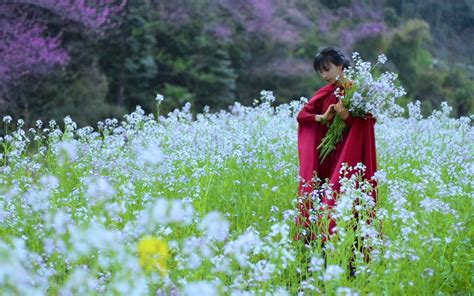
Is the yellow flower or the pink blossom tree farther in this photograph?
the pink blossom tree

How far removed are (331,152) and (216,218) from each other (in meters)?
2.53

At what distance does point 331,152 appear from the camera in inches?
218

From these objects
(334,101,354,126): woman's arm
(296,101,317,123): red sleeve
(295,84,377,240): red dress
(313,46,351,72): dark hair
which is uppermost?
(313,46,351,72): dark hair

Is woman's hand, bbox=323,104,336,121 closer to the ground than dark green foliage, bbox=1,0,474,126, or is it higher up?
closer to the ground

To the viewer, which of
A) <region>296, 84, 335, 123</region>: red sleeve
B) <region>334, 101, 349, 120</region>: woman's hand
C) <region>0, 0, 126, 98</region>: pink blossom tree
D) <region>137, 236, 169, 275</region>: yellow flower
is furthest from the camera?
<region>0, 0, 126, 98</region>: pink blossom tree

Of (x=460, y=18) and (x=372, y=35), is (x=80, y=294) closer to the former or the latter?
(x=372, y=35)

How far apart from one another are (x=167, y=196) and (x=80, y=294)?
99.6 inches

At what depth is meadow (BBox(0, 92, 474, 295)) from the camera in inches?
123

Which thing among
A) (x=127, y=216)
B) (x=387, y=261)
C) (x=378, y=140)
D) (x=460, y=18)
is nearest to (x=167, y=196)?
(x=127, y=216)

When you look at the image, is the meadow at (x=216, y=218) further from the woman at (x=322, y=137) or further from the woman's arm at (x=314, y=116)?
the woman's arm at (x=314, y=116)

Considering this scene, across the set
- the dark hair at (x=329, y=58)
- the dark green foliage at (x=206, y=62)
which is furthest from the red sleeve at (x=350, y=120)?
the dark green foliage at (x=206, y=62)

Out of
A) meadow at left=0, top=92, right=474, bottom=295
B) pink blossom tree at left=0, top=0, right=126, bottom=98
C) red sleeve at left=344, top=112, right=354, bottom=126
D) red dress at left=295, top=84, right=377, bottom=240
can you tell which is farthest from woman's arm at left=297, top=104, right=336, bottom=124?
pink blossom tree at left=0, top=0, right=126, bottom=98

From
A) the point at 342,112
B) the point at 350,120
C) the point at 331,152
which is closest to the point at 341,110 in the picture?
the point at 342,112

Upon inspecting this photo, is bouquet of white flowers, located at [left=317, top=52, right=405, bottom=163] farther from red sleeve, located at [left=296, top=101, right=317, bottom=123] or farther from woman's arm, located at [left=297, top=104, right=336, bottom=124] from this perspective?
red sleeve, located at [left=296, top=101, right=317, bottom=123]
